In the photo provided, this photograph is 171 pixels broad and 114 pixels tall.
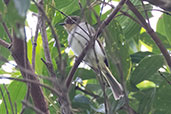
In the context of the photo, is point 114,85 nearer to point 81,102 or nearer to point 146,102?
point 81,102

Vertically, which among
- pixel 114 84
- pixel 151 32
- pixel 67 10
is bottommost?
pixel 114 84

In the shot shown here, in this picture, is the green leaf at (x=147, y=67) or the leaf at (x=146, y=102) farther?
the green leaf at (x=147, y=67)

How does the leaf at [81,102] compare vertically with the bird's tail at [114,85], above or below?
below

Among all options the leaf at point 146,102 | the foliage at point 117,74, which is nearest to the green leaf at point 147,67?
the foliage at point 117,74

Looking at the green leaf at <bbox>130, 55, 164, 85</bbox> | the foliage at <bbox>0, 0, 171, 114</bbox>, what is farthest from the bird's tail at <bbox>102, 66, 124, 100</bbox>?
the green leaf at <bbox>130, 55, 164, 85</bbox>

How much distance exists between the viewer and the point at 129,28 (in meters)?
3.15

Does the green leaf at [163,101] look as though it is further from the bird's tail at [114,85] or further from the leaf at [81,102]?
the leaf at [81,102]

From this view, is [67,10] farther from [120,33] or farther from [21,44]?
[21,44]

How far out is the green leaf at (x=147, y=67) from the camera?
2.77 metres

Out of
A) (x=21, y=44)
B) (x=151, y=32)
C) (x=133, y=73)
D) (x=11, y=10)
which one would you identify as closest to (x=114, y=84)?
(x=133, y=73)

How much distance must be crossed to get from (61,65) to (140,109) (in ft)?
4.81

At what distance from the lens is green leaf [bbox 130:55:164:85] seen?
9.10 feet

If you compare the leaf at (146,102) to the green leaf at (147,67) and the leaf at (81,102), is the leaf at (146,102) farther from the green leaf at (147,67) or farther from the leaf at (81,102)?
the leaf at (81,102)

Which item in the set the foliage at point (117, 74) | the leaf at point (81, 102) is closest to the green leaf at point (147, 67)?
the foliage at point (117, 74)
